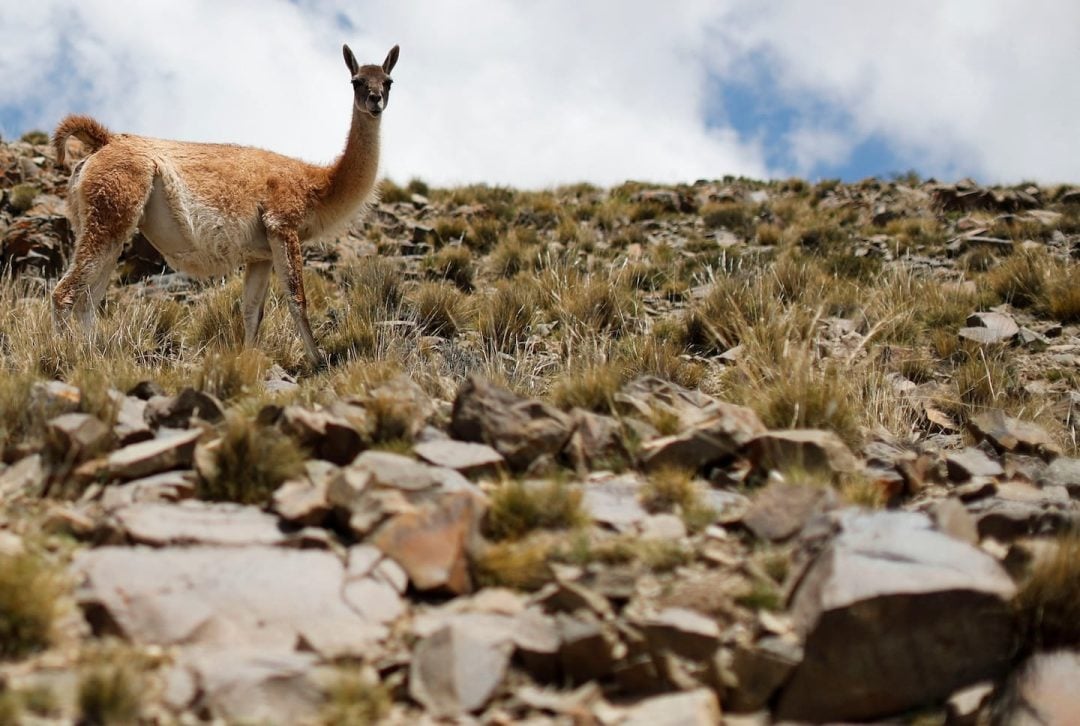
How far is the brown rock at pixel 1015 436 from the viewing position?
5.74m

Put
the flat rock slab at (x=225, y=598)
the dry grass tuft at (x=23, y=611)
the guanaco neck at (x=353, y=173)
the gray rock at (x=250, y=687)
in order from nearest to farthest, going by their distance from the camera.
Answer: the gray rock at (x=250, y=687), the dry grass tuft at (x=23, y=611), the flat rock slab at (x=225, y=598), the guanaco neck at (x=353, y=173)

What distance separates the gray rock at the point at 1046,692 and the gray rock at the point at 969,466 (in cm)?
168

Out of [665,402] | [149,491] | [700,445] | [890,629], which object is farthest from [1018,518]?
[149,491]

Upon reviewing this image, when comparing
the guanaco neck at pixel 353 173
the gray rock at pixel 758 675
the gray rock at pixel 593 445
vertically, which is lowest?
the gray rock at pixel 758 675

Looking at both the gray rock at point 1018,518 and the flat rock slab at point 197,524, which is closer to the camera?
the flat rock slab at point 197,524

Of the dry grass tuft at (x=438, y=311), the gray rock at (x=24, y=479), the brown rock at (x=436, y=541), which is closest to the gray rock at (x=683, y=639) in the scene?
the brown rock at (x=436, y=541)

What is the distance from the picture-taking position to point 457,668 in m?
2.84

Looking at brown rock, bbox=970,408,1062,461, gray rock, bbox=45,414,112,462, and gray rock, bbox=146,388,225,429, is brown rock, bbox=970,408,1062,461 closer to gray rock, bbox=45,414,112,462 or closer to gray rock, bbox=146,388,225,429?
gray rock, bbox=146,388,225,429

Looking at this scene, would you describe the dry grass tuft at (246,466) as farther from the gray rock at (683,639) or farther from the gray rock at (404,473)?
the gray rock at (683,639)

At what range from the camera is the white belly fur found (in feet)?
26.6

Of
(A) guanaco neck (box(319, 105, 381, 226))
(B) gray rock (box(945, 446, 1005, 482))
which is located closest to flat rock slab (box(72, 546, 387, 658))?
(B) gray rock (box(945, 446, 1005, 482))

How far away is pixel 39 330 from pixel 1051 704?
779cm

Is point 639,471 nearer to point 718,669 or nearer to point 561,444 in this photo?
point 561,444

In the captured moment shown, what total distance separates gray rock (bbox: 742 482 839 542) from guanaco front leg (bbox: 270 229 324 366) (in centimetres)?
572
